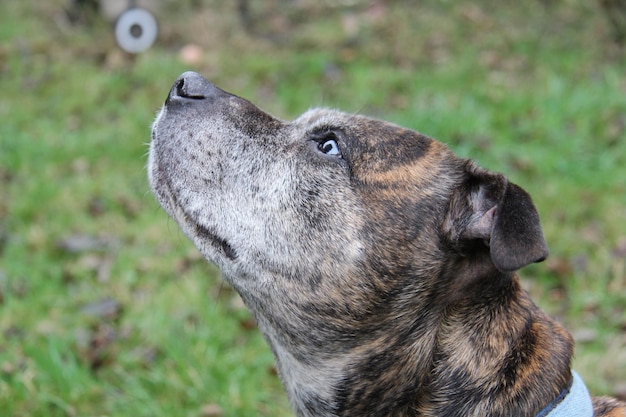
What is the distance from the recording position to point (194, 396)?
150 inches

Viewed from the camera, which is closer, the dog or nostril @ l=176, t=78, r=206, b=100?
the dog

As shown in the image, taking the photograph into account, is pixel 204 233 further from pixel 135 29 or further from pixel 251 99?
pixel 135 29

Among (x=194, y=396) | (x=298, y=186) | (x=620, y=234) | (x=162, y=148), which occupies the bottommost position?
(x=620, y=234)

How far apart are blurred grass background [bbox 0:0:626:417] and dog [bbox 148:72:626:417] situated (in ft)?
3.48

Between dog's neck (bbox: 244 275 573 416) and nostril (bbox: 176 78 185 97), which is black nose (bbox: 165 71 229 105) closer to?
nostril (bbox: 176 78 185 97)

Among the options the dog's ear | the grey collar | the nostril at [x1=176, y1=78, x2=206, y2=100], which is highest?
A: the nostril at [x1=176, y1=78, x2=206, y2=100]

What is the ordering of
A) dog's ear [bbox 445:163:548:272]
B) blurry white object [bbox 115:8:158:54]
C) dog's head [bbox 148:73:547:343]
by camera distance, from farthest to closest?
blurry white object [bbox 115:8:158:54] → dog's head [bbox 148:73:547:343] → dog's ear [bbox 445:163:548:272]

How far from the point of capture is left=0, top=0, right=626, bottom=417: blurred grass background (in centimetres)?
403

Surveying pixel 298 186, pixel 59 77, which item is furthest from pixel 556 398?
pixel 59 77

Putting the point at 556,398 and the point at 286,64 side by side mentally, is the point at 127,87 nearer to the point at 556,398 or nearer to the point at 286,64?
the point at 286,64

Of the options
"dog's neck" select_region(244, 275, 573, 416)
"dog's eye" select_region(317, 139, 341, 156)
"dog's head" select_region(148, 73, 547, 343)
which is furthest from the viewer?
"dog's eye" select_region(317, 139, 341, 156)

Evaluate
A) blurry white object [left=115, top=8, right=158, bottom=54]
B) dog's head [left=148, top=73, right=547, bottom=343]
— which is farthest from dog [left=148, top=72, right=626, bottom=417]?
blurry white object [left=115, top=8, right=158, bottom=54]

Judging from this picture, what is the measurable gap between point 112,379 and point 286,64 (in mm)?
5294

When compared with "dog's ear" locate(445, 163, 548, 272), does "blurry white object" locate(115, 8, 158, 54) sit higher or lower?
higher
